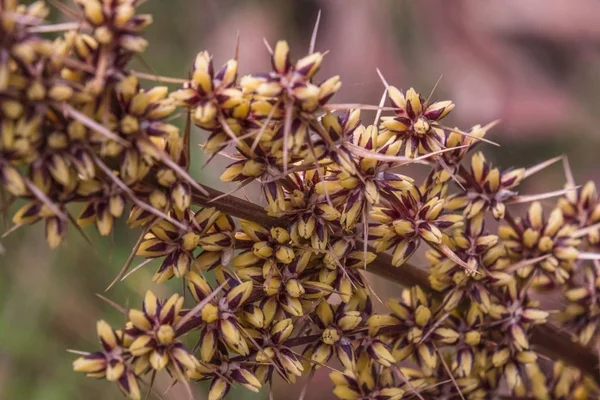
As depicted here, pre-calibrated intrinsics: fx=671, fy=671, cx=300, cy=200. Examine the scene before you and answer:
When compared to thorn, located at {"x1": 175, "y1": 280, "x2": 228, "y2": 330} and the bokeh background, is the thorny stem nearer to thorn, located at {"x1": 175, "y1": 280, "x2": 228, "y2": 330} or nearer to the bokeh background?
thorn, located at {"x1": 175, "y1": 280, "x2": 228, "y2": 330}

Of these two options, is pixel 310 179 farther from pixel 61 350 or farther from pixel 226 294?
pixel 61 350

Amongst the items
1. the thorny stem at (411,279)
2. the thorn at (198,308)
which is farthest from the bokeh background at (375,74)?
the thorn at (198,308)

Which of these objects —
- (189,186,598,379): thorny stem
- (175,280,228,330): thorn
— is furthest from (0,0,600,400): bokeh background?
(175,280,228,330): thorn

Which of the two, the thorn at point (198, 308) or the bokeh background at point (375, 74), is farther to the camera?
the bokeh background at point (375, 74)

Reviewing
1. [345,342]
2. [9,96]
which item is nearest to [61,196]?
[9,96]

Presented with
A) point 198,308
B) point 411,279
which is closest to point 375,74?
point 411,279

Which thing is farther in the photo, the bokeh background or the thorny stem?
the bokeh background

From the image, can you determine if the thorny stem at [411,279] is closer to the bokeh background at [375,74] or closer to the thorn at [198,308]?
the thorn at [198,308]
